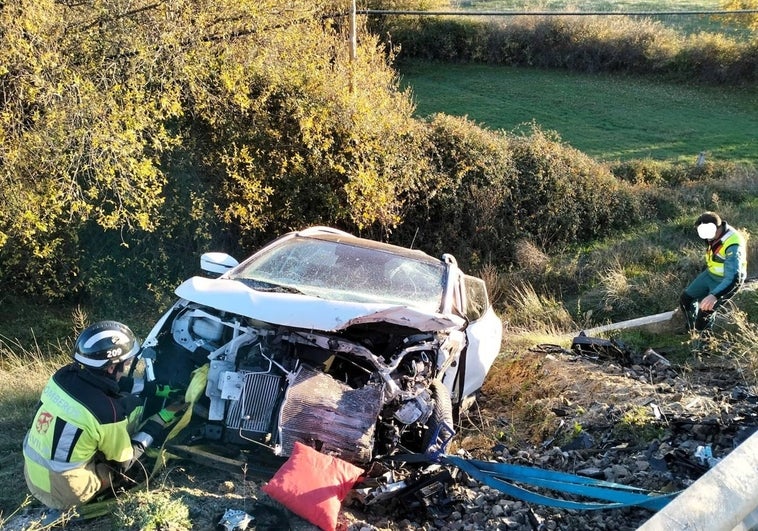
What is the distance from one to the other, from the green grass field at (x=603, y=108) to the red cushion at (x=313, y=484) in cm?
1657

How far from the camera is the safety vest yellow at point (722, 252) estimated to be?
6727 mm

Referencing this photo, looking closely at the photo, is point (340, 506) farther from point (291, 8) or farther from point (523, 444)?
point (291, 8)

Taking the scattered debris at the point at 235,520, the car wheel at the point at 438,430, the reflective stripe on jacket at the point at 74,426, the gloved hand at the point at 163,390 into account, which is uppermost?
the reflective stripe on jacket at the point at 74,426

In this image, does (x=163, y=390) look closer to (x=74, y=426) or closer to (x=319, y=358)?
(x=74, y=426)

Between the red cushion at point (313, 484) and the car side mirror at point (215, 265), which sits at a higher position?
the car side mirror at point (215, 265)

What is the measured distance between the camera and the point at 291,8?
10445mm

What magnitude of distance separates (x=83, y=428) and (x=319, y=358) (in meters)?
1.46

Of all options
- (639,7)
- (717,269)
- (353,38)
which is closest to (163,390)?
(717,269)

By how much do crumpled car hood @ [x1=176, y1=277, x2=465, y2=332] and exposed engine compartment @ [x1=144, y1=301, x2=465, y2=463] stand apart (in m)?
0.21

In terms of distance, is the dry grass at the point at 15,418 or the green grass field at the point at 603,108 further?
the green grass field at the point at 603,108

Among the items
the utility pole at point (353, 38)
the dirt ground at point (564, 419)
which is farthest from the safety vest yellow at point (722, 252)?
the utility pole at point (353, 38)

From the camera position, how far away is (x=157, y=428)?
12.9ft

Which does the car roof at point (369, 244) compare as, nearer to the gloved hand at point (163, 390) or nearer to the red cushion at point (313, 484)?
the gloved hand at point (163, 390)

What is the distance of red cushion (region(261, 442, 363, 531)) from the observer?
3.33m
